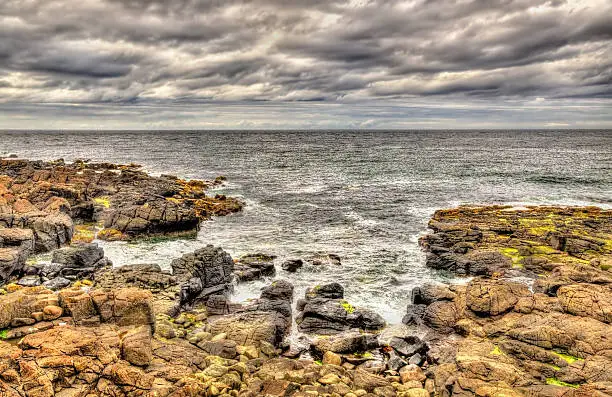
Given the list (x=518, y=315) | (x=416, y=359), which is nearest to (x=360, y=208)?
(x=518, y=315)

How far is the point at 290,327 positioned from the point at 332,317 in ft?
7.17

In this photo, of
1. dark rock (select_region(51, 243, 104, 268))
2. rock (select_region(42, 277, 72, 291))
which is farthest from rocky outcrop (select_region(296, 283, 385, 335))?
dark rock (select_region(51, 243, 104, 268))

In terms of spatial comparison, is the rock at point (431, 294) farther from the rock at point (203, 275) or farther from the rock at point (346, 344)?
the rock at point (203, 275)

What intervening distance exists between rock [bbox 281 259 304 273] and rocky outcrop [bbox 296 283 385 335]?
19.4ft

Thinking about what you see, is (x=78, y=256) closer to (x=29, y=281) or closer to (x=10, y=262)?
(x=29, y=281)

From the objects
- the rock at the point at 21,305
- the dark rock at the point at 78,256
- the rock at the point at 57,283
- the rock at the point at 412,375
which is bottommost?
the rock at the point at 412,375

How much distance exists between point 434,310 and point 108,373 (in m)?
15.3

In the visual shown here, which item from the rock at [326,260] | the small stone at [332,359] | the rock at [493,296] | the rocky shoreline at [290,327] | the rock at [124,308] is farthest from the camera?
the rock at [326,260]

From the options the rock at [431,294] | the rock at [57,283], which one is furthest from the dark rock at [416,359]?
the rock at [57,283]

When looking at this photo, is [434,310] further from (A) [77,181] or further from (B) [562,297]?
(A) [77,181]

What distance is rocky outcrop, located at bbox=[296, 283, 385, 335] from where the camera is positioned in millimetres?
20922

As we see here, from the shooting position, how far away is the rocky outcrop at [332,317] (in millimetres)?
20922

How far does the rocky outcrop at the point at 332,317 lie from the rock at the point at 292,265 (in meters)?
5.90

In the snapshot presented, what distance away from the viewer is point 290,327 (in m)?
21.1
